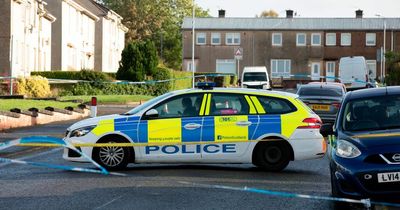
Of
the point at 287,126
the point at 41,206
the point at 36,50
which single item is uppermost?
the point at 36,50

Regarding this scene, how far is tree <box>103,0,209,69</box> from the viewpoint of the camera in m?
102

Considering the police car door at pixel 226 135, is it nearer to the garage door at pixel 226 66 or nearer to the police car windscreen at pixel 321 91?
the police car windscreen at pixel 321 91

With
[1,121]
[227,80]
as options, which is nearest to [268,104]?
[1,121]

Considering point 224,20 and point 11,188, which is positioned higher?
point 224,20

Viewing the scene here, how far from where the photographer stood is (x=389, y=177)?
9.35 m

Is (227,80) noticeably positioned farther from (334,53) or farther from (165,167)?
(165,167)

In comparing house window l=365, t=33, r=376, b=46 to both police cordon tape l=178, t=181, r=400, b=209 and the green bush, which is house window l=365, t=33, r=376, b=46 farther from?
police cordon tape l=178, t=181, r=400, b=209

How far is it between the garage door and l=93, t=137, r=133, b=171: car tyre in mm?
67451

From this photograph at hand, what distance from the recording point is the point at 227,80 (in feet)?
220

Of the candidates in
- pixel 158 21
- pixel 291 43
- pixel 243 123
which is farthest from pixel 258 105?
pixel 158 21

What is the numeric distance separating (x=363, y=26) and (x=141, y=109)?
6968 cm

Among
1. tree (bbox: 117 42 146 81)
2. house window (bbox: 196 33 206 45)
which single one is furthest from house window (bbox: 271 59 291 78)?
tree (bbox: 117 42 146 81)

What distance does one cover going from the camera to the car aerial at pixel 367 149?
941cm

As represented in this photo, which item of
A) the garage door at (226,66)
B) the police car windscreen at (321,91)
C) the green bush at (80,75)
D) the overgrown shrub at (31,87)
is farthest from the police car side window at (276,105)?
the garage door at (226,66)
